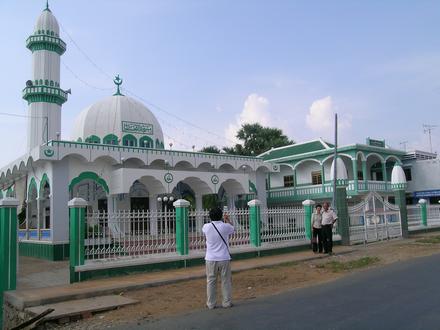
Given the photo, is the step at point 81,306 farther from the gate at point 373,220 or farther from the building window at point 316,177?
the building window at point 316,177

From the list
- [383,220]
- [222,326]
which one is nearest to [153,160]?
[383,220]

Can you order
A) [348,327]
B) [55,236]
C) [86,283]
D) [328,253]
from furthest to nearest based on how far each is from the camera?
[55,236] < [328,253] < [86,283] < [348,327]

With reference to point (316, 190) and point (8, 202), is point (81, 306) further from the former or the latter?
point (316, 190)

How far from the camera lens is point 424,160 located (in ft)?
97.1

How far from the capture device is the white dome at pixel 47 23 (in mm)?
22594

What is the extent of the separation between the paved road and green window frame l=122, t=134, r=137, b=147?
52.6 ft

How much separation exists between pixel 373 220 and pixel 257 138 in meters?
26.1

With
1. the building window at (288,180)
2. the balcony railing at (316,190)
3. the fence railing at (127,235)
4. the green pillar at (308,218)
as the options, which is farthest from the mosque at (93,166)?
the green pillar at (308,218)

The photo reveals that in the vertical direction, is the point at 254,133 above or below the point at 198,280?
above

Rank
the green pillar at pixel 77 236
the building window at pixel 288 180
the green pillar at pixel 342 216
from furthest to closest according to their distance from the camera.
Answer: the building window at pixel 288 180 < the green pillar at pixel 342 216 < the green pillar at pixel 77 236

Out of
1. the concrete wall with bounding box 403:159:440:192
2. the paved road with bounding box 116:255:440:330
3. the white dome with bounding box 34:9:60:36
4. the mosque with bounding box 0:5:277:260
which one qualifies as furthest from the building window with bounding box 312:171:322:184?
the paved road with bounding box 116:255:440:330

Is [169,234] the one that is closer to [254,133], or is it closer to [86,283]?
[86,283]

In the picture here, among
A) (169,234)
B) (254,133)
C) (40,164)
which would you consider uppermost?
(254,133)

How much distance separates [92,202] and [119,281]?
1157cm
